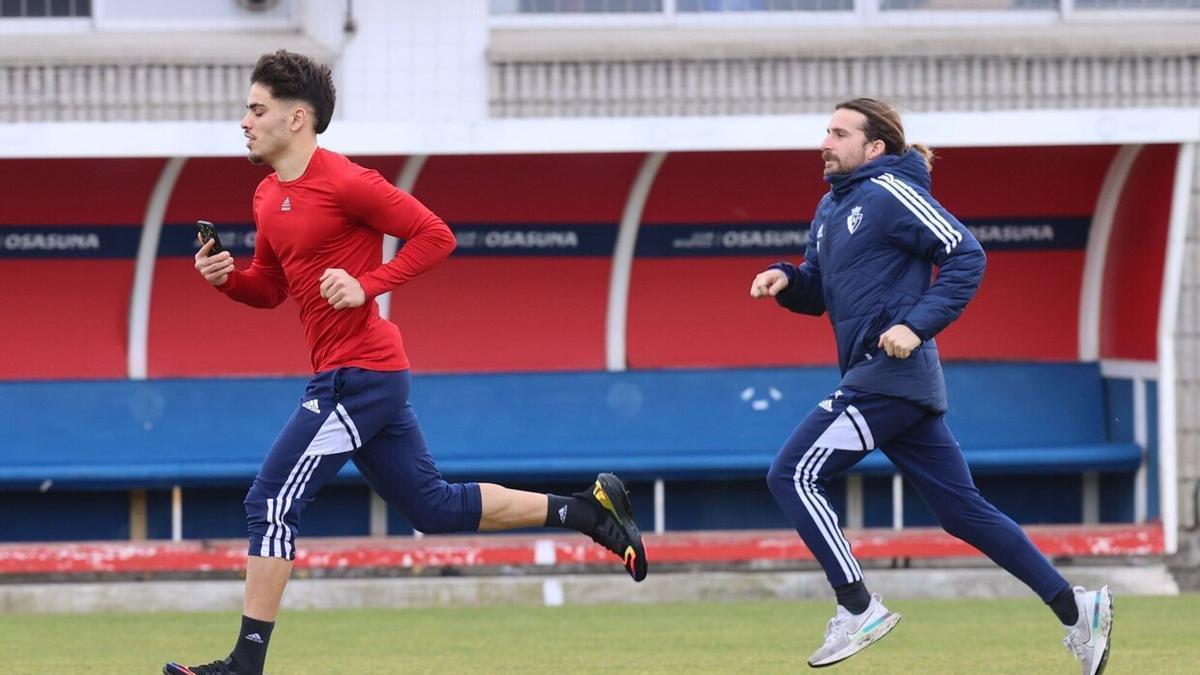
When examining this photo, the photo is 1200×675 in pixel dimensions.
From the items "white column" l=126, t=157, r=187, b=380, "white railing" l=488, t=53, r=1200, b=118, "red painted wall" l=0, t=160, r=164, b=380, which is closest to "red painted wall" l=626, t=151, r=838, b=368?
"white railing" l=488, t=53, r=1200, b=118

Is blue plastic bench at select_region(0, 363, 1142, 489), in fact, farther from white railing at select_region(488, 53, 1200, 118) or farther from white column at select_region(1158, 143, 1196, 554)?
white railing at select_region(488, 53, 1200, 118)

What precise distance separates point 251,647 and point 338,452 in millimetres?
577

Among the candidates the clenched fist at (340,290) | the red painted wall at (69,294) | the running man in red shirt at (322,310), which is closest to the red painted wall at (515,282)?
the red painted wall at (69,294)

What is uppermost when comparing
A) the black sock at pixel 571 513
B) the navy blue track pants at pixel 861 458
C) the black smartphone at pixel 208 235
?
the black smartphone at pixel 208 235

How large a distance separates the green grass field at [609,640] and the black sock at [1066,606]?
654 mm

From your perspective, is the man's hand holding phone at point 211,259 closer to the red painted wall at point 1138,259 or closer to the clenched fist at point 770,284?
the clenched fist at point 770,284

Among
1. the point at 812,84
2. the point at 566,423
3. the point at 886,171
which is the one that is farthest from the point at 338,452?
the point at 812,84

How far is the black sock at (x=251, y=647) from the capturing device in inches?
215

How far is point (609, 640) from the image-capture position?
770 centimetres

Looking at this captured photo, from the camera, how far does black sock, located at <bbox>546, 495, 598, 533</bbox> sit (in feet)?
20.4

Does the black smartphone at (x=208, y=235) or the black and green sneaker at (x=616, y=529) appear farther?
the black and green sneaker at (x=616, y=529)

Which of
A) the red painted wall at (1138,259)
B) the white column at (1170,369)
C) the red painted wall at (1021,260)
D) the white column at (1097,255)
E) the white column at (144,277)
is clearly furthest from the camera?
the red painted wall at (1021,260)

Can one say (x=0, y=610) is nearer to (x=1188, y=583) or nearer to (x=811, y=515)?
(x=811, y=515)

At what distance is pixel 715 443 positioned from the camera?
1012cm
